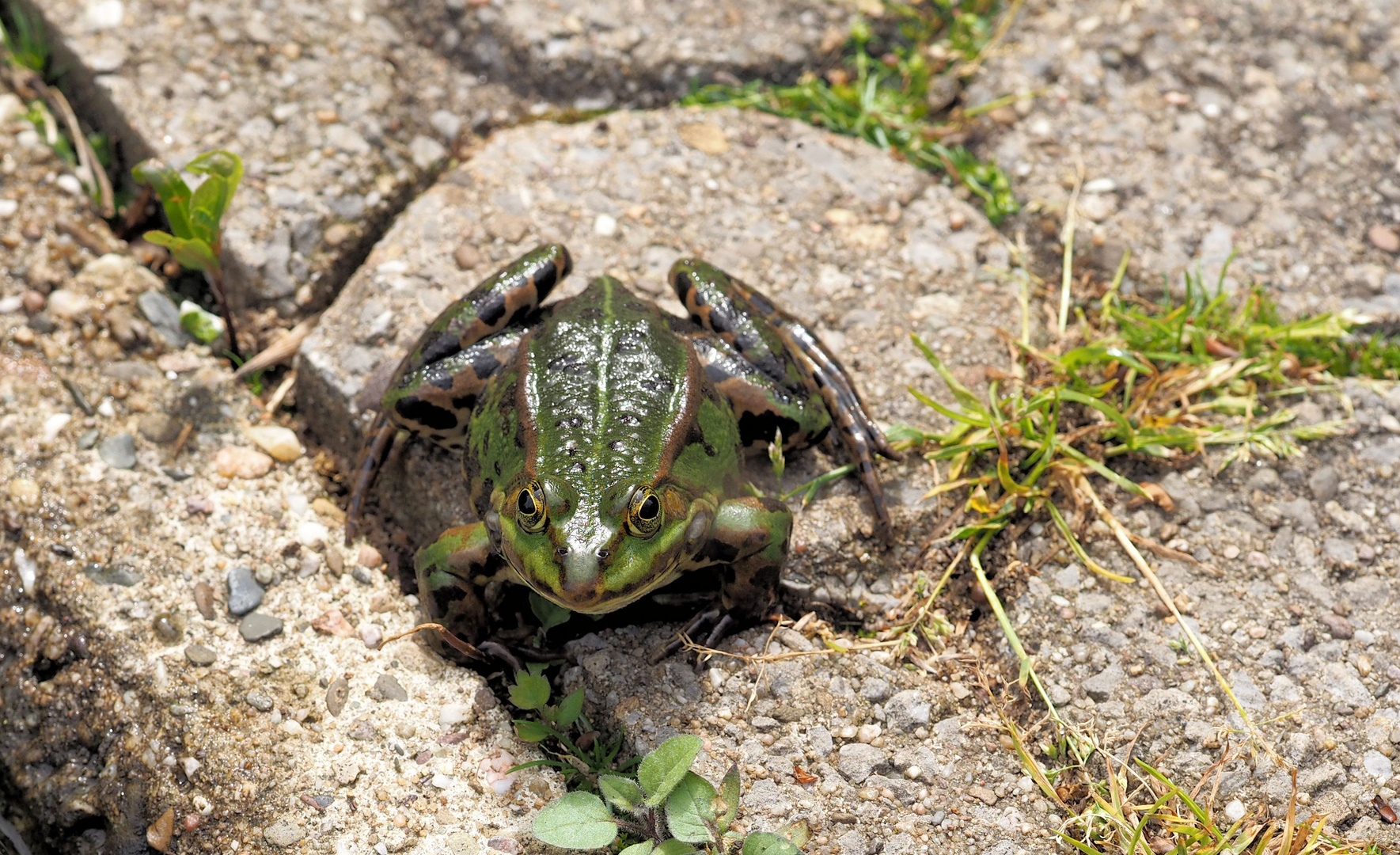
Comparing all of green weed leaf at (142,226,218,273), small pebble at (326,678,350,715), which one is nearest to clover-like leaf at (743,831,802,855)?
small pebble at (326,678,350,715)

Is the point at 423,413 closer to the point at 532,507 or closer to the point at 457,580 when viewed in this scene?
the point at 457,580

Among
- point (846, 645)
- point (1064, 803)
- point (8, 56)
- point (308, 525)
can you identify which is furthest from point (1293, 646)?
point (8, 56)

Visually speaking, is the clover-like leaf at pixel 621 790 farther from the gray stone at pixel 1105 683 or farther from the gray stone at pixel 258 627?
the gray stone at pixel 1105 683

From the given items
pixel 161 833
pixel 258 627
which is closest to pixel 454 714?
pixel 258 627

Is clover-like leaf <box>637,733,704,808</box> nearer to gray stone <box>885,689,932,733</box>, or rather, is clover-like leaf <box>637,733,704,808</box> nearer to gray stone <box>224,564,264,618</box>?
gray stone <box>885,689,932,733</box>

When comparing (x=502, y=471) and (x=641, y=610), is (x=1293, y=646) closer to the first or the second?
(x=641, y=610)

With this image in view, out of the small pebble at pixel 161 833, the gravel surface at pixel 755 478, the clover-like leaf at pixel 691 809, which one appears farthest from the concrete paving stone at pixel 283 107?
the clover-like leaf at pixel 691 809
